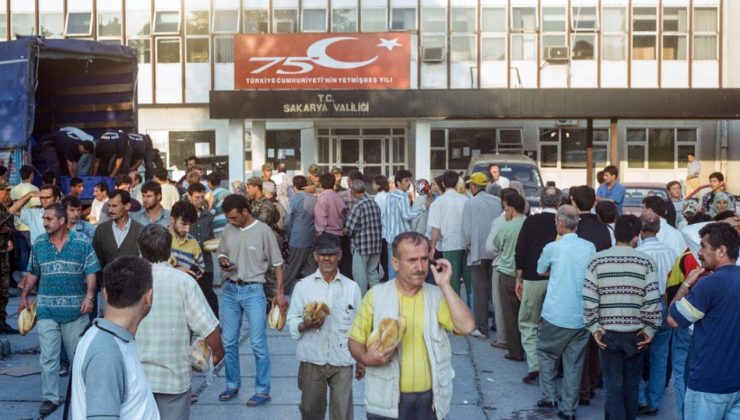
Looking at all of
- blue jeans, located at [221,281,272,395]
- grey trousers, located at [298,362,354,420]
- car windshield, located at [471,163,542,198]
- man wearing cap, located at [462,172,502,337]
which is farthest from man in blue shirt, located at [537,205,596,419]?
car windshield, located at [471,163,542,198]

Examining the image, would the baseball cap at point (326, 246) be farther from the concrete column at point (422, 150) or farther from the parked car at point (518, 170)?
the concrete column at point (422, 150)

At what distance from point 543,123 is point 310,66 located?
9.10m

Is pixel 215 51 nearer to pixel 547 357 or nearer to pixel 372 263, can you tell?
pixel 372 263

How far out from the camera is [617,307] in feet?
22.0

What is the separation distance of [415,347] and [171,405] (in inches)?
68.4

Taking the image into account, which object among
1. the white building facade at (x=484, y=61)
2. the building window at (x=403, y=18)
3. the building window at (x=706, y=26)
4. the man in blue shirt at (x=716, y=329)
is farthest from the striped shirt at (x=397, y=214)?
the building window at (x=706, y=26)

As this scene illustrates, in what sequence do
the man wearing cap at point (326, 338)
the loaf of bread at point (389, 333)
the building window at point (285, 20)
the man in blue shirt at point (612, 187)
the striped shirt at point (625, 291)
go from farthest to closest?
the building window at point (285, 20) → the man in blue shirt at point (612, 187) → the striped shirt at point (625, 291) → the man wearing cap at point (326, 338) → the loaf of bread at point (389, 333)

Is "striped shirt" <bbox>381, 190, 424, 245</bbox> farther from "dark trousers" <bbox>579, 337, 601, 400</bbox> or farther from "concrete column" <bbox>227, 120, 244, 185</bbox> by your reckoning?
"concrete column" <bbox>227, 120, 244, 185</bbox>

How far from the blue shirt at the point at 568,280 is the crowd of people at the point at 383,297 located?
1 cm

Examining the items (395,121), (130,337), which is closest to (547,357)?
(130,337)

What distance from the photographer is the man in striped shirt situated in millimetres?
6664

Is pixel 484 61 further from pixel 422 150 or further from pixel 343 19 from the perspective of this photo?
pixel 422 150

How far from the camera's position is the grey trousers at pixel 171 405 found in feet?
18.2

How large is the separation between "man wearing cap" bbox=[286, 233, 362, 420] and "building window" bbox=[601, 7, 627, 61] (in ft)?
92.7
